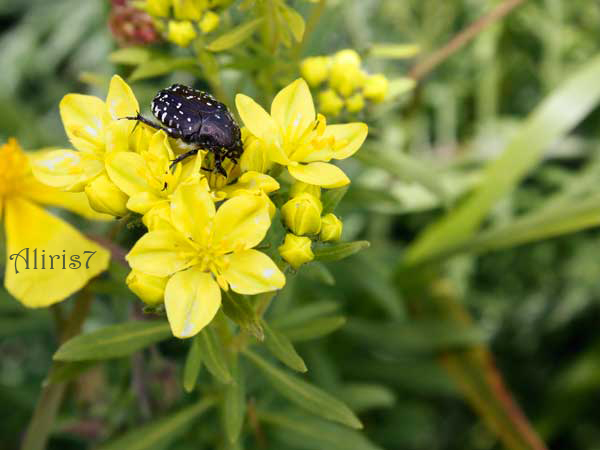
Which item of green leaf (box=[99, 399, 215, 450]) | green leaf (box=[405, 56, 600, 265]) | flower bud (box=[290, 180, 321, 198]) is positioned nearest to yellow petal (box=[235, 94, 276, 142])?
flower bud (box=[290, 180, 321, 198])

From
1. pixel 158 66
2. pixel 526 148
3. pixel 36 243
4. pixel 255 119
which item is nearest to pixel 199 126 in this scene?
pixel 255 119

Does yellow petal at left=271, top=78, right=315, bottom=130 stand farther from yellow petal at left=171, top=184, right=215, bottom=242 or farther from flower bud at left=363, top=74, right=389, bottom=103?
flower bud at left=363, top=74, right=389, bottom=103

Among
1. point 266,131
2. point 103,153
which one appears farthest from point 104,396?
point 266,131

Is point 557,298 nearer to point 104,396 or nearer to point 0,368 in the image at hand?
point 104,396

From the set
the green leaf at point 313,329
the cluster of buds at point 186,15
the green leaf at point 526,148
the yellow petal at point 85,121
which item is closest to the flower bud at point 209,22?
the cluster of buds at point 186,15

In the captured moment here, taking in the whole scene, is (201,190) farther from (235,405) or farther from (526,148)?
(526,148)

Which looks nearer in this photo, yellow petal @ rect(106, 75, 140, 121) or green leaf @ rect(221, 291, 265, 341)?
green leaf @ rect(221, 291, 265, 341)
